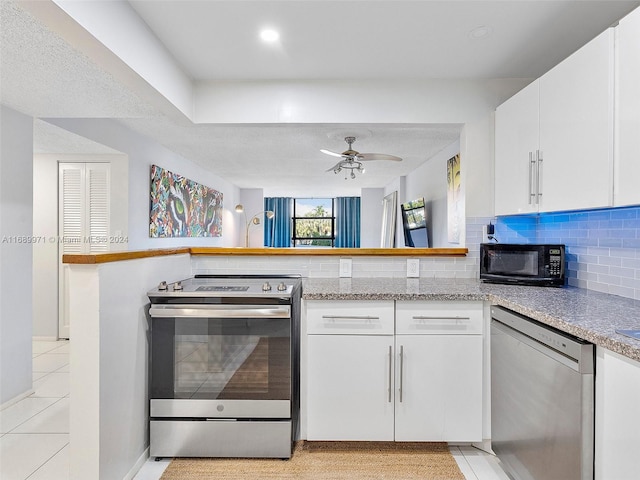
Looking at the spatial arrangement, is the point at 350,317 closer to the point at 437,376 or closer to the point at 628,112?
the point at 437,376

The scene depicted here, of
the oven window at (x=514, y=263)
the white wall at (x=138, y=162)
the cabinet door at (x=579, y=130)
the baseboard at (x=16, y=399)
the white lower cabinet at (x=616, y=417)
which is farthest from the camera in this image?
the white wall at (x=138, y=162)

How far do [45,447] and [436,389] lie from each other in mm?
2141

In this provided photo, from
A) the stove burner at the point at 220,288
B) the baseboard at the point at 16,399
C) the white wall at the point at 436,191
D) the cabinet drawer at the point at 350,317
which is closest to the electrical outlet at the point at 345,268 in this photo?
the cabinet drawer at the point at 350,317

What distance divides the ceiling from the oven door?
1357 mm

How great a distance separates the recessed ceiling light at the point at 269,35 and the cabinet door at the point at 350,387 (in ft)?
5.33

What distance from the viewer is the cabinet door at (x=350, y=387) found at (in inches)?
74.7

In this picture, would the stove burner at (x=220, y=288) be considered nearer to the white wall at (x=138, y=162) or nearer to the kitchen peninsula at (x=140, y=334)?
the kitchen peninsula at (x=140, y=334)

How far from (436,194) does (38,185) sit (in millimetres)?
4586

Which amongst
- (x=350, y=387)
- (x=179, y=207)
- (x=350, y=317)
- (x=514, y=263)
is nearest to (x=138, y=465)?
(x=350, y=387)

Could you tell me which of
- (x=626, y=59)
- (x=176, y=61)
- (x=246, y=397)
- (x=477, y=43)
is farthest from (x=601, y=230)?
(x=176, y=61)

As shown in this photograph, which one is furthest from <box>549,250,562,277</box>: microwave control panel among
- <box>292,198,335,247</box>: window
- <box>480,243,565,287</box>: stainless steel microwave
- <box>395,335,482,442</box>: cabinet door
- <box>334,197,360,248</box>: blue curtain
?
<box>292,198,335,247</box>: window

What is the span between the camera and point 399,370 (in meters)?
1.89

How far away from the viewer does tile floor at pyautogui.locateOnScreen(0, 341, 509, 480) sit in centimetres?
180

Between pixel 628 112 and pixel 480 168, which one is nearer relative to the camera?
pixel 628 112
